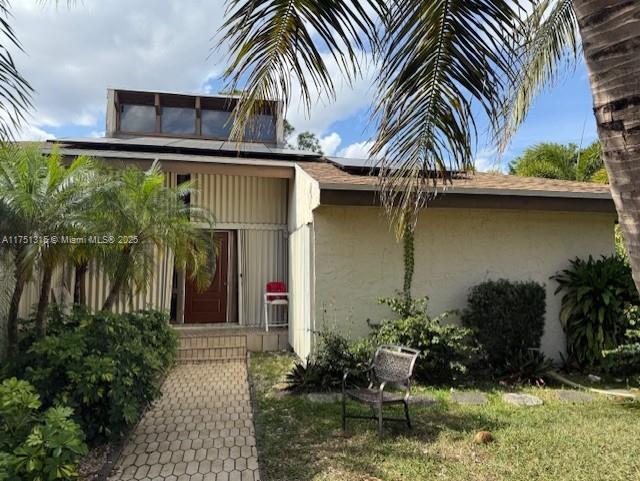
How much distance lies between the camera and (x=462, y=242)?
853 cm

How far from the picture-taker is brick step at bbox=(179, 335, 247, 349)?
9.95 metres

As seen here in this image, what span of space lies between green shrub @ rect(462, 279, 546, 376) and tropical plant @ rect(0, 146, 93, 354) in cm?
661

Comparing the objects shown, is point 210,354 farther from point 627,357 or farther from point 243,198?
point 627,357

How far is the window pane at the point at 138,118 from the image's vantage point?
14.6 metres

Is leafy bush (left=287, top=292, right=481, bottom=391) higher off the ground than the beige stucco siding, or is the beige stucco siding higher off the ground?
the beige stucco siding

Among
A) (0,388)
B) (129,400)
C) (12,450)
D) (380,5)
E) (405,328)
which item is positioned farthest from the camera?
(405,328)

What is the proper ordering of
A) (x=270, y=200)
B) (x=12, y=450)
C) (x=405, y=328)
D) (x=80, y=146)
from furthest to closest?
(x=270, y=200), (x=80, y=146), (x=405, y=328), (x=12, y=450)

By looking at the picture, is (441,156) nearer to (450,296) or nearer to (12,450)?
(12,450)

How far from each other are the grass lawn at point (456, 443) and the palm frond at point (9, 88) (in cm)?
374

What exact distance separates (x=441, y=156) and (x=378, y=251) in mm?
4825

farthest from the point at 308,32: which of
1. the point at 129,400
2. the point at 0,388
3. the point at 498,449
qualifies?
the point at 498,449

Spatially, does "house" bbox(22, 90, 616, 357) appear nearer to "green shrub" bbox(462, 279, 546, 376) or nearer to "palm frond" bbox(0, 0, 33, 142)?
"green shrub" bbox(462, 279, 546, 376)

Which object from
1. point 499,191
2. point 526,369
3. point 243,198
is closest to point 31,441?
point 526,369

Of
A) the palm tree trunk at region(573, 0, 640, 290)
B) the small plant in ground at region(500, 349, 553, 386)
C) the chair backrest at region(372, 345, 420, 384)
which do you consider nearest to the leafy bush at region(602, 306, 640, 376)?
the small plant in ground at region(500, 349, 553, 386)
